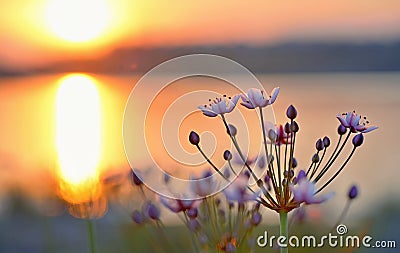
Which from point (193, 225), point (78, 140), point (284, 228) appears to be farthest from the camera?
Result: point (78, 140)

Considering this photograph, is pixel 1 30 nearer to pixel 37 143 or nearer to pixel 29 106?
pixel 29 106

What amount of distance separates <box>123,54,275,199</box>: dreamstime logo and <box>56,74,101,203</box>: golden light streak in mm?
161

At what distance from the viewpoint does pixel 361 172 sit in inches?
225

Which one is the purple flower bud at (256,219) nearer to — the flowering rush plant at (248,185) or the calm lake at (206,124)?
the flowering rush plant at (248,185)

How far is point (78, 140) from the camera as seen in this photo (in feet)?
23.7

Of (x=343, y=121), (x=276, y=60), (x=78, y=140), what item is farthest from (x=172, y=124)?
(x=276, y=60)

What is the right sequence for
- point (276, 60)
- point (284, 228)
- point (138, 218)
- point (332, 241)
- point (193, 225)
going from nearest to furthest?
point (284, 228), point (193, 225), point (138, 218), point (332, 241), point (276, 60)

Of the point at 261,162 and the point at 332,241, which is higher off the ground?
the point at 261,162

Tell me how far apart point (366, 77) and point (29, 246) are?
12.7 metres

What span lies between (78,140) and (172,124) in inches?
25.9

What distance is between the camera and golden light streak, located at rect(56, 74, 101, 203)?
3.07 metres

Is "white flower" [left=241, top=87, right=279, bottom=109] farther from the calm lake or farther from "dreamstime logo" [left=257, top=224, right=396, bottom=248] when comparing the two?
the calm lake

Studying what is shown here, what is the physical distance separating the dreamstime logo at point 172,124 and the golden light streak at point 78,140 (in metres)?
0.16

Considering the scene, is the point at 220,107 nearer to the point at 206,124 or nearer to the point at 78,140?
the point at 206,124
